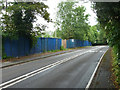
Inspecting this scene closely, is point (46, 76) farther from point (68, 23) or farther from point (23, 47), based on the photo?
point (68, 23)

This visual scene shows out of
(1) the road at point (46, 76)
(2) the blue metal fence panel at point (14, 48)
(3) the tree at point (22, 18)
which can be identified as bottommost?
(1) the road at point (46, 76)

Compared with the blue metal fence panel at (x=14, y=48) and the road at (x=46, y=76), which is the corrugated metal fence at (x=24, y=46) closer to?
the blue metal fence panel at (x=14, y=48)

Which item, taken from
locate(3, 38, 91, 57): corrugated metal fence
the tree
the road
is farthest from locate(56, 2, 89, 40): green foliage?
the road

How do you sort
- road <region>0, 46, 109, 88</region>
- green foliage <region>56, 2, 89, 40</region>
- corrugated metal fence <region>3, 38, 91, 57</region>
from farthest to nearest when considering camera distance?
green foliage <region>56, 2, 89, 40</region> → corrugated metal fence <region>3, 38, 91, 57</region> → road <region>0, 46, 109, 88</region>

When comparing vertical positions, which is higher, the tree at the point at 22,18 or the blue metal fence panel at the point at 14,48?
the tree at the point at 22,18

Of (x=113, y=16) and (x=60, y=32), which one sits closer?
(x=113, y=16)

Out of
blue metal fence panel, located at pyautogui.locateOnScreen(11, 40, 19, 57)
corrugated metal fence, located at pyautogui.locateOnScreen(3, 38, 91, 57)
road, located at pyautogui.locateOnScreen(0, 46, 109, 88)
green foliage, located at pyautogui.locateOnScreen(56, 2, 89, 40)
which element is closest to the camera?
road, located at pyautogui.locateOnScreen(0, 46, 109, 88)

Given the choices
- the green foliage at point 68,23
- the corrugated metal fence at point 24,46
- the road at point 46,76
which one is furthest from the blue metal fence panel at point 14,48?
the green foliage at point 68,23

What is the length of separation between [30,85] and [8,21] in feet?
36.3

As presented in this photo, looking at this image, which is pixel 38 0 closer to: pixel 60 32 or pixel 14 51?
pixel 14 51

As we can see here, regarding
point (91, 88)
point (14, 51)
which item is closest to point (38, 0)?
point (14, 51)

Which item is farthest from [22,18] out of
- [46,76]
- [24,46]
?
[46,76]

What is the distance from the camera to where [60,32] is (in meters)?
41.8

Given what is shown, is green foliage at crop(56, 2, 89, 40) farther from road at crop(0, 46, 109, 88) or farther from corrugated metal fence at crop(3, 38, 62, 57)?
road at crop(0, 46, 109, 88)
